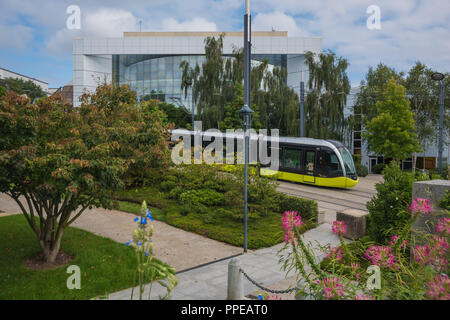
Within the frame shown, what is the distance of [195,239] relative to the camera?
1002 centimetres

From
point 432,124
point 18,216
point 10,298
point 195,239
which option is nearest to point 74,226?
point 18,216

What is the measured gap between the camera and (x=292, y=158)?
20.2 metres

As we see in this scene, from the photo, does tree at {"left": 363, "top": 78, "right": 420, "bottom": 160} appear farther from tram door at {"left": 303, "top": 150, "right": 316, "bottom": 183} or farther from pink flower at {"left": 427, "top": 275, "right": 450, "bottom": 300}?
pink flower at {"left": 427, "top": 275, "right": 450, "bottom": 300}

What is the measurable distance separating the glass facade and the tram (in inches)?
1293

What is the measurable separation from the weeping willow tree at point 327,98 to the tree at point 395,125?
303cm

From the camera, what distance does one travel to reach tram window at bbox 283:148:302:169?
19867 mm

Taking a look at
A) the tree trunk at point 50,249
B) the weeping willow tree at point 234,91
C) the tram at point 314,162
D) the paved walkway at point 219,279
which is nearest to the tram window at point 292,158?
the tram at point 314,162

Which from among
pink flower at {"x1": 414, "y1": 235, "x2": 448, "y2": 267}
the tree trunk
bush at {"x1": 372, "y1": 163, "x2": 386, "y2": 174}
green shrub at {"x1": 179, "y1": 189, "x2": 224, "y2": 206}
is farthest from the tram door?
bush at {"x1": 372, "y1": 163, "x2": 386, "y2": 174}

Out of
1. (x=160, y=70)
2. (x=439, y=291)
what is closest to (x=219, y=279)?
(x=439, y=291)

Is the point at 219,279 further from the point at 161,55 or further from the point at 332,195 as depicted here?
the point at 161,55

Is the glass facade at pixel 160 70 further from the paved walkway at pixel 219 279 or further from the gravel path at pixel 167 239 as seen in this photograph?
the paved walkway at pixel 219 279

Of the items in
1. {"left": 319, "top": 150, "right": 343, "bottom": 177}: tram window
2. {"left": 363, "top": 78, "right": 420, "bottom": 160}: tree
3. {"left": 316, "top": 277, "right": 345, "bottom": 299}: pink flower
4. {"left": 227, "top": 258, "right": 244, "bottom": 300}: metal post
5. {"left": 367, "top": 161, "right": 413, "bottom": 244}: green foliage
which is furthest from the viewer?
{"left": 363, "top": 78, "right": 420, "bottom": 160}: tree

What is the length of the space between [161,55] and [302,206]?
4661 cm

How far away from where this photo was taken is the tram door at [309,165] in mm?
19203
